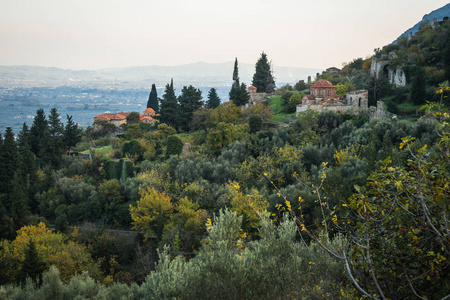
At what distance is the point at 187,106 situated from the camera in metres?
36.6

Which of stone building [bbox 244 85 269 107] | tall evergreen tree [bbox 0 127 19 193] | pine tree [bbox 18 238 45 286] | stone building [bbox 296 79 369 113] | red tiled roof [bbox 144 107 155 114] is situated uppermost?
stone building [bbox 244 85 269 107]

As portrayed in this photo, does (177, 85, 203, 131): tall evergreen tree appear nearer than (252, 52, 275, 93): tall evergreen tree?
Yes

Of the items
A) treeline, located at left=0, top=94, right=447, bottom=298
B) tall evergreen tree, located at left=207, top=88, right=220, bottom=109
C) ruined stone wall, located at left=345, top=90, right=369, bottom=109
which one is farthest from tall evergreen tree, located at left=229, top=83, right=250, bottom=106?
ruined stone wall, located at left=345, top=90, right=369, bottom=109

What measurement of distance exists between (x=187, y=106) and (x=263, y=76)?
11.8 meters

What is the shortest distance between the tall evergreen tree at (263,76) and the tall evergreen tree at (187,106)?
30.0ft

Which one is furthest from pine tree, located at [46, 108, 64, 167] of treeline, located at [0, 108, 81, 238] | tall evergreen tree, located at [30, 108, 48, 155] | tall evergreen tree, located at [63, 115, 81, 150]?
tall evergreen tree, located at [30, 108, 48, 155]

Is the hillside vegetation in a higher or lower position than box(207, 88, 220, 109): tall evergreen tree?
lower

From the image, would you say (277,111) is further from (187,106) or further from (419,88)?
(419,88)

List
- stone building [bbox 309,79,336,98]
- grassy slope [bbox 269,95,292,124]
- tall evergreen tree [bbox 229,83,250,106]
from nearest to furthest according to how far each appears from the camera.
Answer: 1. stone building [bbox 309,79,336,98]
2. grassy slope [bbox 269,95,292,124]
3. tall evergreen tree [bbox 229,83,250,106]

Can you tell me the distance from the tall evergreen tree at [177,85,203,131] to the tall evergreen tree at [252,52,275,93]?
913cm

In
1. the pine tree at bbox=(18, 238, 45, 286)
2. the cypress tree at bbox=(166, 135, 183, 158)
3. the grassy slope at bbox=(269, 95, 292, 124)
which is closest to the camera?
the pine tree at bbox=(18, 238, 45, 286)

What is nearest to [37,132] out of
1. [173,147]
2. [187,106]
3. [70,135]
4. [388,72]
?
[70,135]

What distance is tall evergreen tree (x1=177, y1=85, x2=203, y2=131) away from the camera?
120ft

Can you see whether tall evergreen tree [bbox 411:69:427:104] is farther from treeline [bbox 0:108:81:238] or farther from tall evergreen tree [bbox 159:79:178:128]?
treeline [bbox 0:108:81:238]
